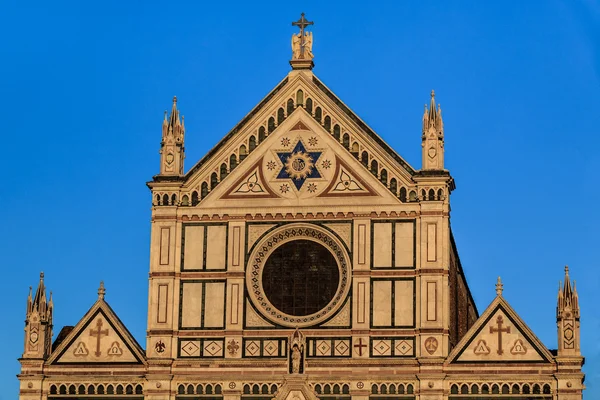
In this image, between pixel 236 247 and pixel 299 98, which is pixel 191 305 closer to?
pixel 236 247

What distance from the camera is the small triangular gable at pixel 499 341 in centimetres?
5956

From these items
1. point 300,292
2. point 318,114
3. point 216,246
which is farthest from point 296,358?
point 318,114

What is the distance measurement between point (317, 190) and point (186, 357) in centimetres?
684

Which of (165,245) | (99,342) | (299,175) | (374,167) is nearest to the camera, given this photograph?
(99,342)

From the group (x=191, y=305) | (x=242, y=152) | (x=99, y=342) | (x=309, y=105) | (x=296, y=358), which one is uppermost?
(x=309, y=105)

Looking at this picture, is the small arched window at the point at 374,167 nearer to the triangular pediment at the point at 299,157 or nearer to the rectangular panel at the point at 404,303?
the triangular pediment at the point at 299,157

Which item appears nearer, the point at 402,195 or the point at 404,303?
the point at 404,303

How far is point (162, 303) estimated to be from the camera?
61625 mm

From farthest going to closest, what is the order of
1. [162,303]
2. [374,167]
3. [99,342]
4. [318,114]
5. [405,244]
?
[318,114], [374,167], [99,342], [162,303], [405,244]

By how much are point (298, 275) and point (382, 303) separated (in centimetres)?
293

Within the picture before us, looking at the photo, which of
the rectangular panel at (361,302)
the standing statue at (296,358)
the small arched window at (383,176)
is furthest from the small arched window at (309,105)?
the standing statue at (296,358)

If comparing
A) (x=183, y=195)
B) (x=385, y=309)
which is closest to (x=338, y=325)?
(x=385, y=309)

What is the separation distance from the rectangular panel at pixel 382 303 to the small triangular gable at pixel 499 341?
2.39 metres

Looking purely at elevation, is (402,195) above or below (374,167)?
below
